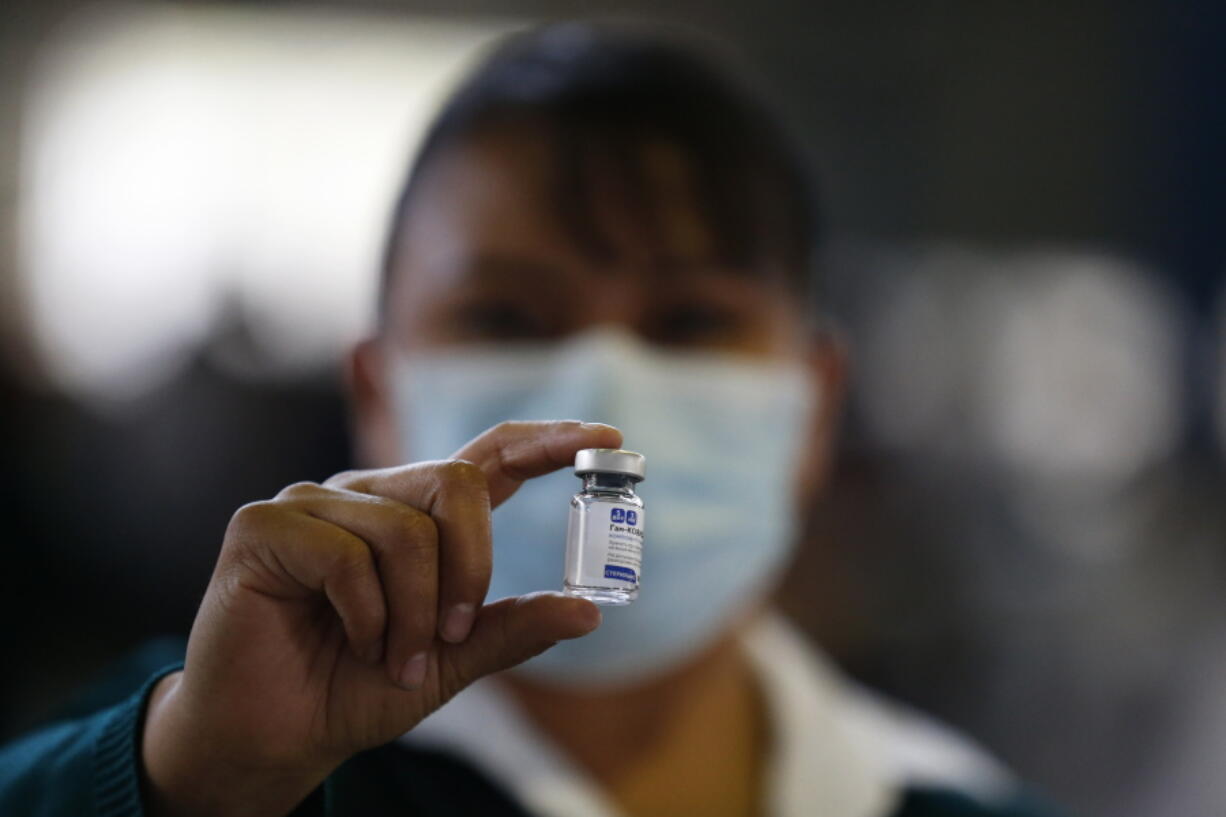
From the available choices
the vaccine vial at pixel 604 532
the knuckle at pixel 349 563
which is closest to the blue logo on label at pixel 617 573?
the vaccine vial at pixel 604 532

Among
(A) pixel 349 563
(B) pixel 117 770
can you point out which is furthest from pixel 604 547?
(B) pixel 117 770

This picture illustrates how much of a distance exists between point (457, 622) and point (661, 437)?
37 centimetres

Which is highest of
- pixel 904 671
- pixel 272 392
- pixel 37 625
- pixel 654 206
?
pixel 654 206

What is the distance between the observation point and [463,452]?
1.64 feet

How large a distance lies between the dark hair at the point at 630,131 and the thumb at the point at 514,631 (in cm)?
46

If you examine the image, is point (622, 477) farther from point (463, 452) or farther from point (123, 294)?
point (123, 294)

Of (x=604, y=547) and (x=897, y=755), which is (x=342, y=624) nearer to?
(x=604, y=547)

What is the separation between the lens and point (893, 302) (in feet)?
9.22

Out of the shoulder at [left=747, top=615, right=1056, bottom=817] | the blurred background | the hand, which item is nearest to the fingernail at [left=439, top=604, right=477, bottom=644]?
the hand

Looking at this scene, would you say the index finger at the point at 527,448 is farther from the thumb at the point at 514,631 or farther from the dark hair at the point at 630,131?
the dark hair at the point at 630,131

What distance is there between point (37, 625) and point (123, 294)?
72 centimetres

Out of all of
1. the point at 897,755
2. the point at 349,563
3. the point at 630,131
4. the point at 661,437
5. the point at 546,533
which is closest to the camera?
the point at 349,563

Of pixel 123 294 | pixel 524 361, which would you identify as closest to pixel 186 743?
pixel 524 361

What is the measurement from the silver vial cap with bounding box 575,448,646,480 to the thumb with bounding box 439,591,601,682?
6cm
